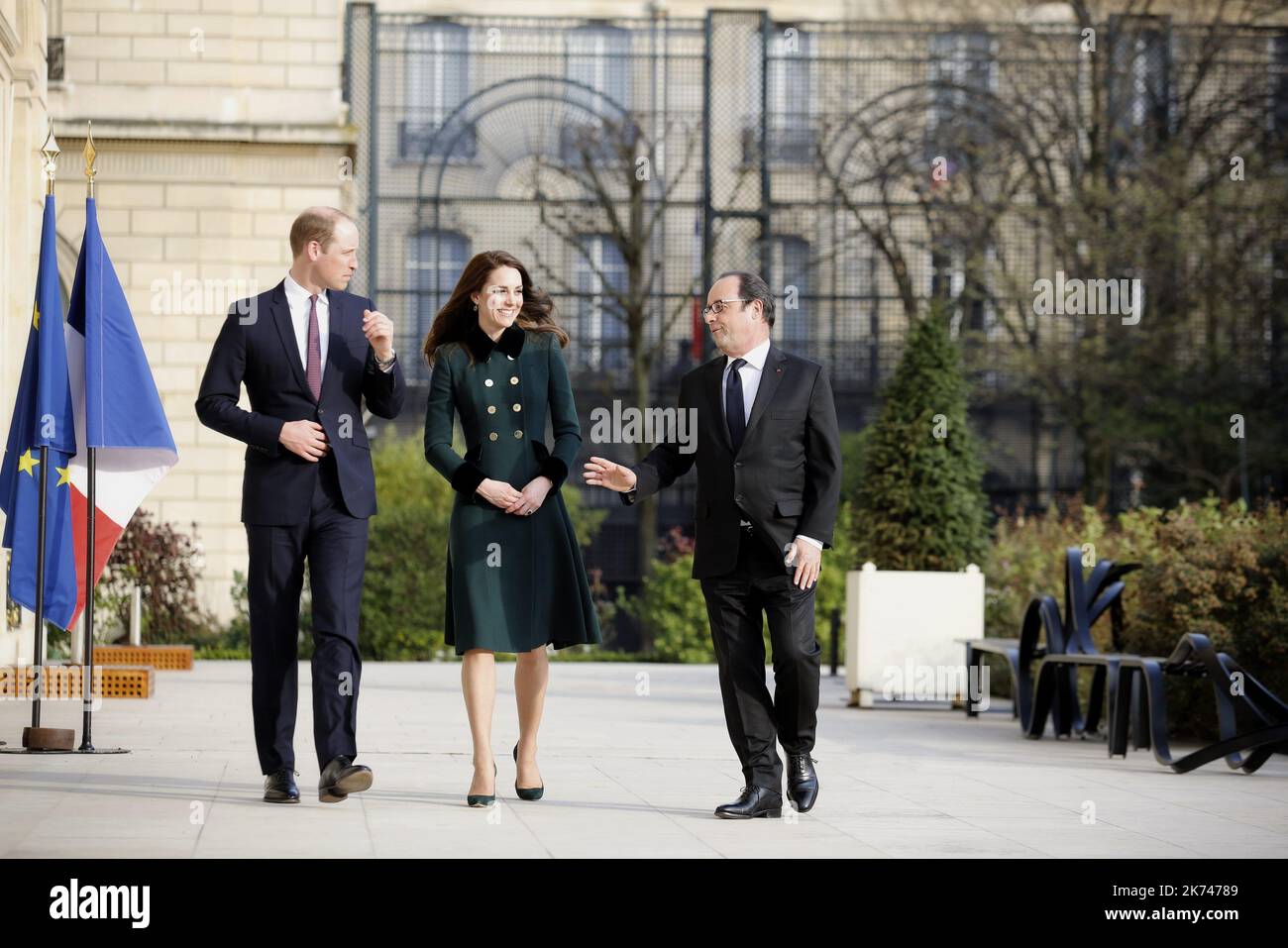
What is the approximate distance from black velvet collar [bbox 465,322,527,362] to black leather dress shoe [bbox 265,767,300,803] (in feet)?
5.72

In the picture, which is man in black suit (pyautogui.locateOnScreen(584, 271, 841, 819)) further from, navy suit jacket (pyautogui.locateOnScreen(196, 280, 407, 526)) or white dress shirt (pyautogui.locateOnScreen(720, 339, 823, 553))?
navy suit jacket (pyautogui.locateOnScreen(196, 280, 407, 526))

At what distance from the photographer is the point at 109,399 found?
9250 mm

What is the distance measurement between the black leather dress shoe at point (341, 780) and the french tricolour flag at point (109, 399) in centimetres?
268

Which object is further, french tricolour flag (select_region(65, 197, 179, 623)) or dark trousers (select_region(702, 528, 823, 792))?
french tricolour flag (select_region(65, 197, 179, 623))

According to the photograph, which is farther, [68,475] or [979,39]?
[979,39]

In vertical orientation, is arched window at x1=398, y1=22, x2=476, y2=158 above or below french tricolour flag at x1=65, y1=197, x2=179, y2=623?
above

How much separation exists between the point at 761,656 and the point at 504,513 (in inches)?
44.0

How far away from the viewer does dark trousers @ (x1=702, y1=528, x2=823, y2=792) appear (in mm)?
6914

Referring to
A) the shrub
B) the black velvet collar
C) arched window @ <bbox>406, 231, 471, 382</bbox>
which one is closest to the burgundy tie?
the black velvet collar

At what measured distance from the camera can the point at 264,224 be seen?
20688 millimetres

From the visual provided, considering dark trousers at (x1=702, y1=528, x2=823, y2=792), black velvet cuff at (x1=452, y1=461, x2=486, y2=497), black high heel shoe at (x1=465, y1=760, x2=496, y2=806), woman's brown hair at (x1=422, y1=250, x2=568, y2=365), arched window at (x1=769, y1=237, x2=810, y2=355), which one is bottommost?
black high heel shoe at (x1=465, y1=760, x2=496, y2=806)

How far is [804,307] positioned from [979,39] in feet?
18.6

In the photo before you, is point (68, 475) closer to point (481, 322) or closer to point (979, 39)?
point (481, 322)
